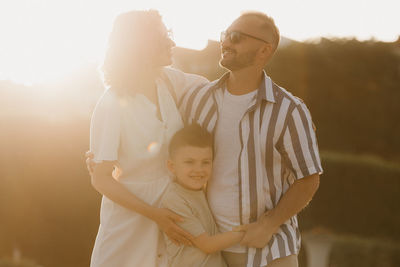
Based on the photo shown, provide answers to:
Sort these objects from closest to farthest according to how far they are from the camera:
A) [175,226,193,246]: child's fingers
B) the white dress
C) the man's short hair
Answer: [175,226,193,246]: child's fingers → the white dress → the man's short hair

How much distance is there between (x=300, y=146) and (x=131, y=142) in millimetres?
1023

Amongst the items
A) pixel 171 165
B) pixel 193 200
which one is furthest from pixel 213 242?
pixel 171 165

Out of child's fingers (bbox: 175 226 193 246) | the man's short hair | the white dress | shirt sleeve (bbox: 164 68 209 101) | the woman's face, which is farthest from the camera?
shirt sleeve (bbox: 164 68 209 101)

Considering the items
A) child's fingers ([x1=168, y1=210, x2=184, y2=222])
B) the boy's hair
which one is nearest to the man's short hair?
the boy's hair

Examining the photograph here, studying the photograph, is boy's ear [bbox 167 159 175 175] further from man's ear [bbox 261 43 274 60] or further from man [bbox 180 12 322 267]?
man's ear [bbox 261 43 274 60]

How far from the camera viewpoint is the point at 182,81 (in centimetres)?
417

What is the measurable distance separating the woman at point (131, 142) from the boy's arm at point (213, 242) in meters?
0.09

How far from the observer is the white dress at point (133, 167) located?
369 cm

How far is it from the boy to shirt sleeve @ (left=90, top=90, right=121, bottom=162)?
350 millimetres

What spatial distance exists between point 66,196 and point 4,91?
13.5 feet

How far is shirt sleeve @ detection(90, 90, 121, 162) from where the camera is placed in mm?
3631

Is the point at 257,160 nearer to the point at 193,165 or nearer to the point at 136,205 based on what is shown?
the point at 193,165

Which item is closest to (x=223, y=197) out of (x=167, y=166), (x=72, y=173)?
(x=167, y=166)

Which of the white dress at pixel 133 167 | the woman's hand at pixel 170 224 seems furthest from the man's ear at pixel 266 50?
the woman's hand at pixel 170 224
